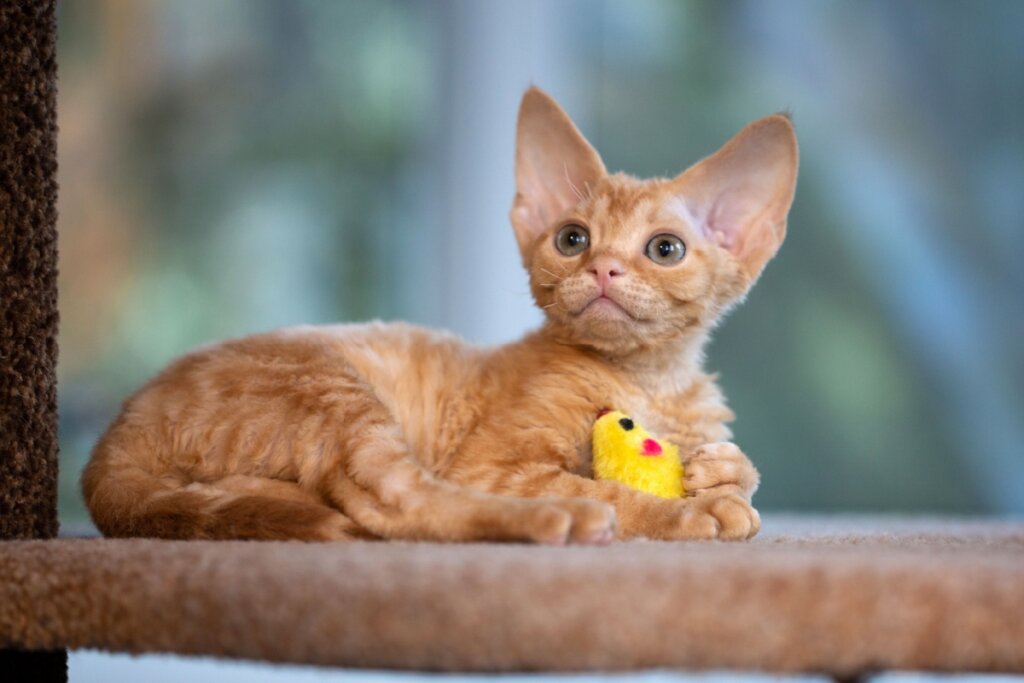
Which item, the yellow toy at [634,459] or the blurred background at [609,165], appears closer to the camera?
the yellow toy at [634,459]

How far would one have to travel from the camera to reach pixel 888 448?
393cm

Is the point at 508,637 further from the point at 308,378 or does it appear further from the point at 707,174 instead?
the point at 707,174

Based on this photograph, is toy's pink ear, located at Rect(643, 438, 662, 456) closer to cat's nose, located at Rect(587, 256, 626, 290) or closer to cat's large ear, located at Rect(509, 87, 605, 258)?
cat's nose, located at Rect(587, 256, 626, 290)

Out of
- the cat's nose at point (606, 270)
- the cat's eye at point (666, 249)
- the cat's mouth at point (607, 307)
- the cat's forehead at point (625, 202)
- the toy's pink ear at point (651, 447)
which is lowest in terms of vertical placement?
the toy's pink ear at point (651, 447)

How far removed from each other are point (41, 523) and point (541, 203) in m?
1.08

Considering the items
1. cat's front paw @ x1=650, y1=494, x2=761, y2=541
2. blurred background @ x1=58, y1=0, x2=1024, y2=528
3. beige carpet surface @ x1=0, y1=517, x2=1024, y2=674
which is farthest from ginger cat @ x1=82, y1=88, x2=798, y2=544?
blurred background @ x1=58, y1=0, x2=1024, y2=528

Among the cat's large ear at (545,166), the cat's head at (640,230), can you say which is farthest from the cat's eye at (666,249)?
the cat's large ear at (545,166)

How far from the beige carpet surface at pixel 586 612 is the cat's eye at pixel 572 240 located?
2.74 feet

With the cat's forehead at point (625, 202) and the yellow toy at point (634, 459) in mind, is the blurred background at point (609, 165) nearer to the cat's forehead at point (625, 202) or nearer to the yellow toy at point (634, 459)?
the cat's forehead at point (625, 202)

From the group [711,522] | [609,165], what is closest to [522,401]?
[711,522]

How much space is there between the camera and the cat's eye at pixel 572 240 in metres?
1.87

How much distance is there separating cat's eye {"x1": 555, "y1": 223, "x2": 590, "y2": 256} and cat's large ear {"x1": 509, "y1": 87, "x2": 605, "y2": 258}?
10cm

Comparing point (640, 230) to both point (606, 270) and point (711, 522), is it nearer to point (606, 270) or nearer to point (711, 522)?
point (606, 270)

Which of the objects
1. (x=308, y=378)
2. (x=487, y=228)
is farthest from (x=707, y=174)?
(x=487, y=228)
